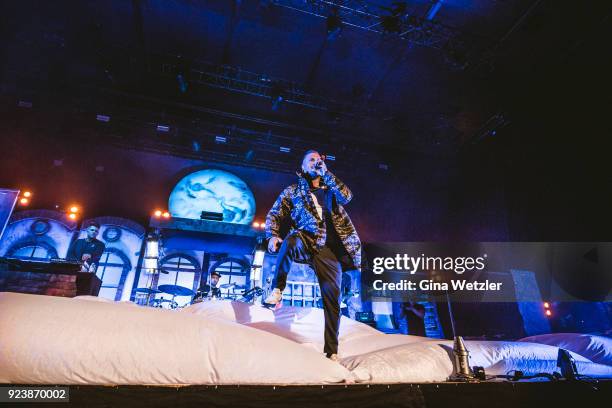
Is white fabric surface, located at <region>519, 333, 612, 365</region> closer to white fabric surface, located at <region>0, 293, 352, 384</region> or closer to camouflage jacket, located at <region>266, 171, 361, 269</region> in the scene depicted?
camouflage jacket, located at <region>266, 171, 361, 269</region>

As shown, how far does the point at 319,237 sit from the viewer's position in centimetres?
256

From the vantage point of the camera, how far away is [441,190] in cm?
1059

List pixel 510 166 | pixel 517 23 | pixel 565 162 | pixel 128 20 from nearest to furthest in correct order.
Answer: pixel 565 162
pixel 517 23
pixel 128 20
pixel 510 166

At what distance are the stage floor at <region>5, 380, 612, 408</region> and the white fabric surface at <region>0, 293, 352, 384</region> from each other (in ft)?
0.12

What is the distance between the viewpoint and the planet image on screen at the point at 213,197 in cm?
973

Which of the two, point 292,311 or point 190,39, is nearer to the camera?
point 292,311

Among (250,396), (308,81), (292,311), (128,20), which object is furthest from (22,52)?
(250,396)

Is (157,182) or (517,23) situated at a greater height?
(517,23)

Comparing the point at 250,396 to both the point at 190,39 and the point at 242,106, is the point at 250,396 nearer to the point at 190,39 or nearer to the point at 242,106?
the point at 190,39

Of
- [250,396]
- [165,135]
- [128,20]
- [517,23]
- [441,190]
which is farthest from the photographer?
[441,190]

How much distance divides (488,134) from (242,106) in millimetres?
7137

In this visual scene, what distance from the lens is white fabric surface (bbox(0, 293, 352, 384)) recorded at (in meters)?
1.24

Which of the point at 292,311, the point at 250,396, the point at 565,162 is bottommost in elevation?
the point at 250,396

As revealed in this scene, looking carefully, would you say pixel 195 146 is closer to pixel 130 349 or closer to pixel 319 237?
pixel 319 237
